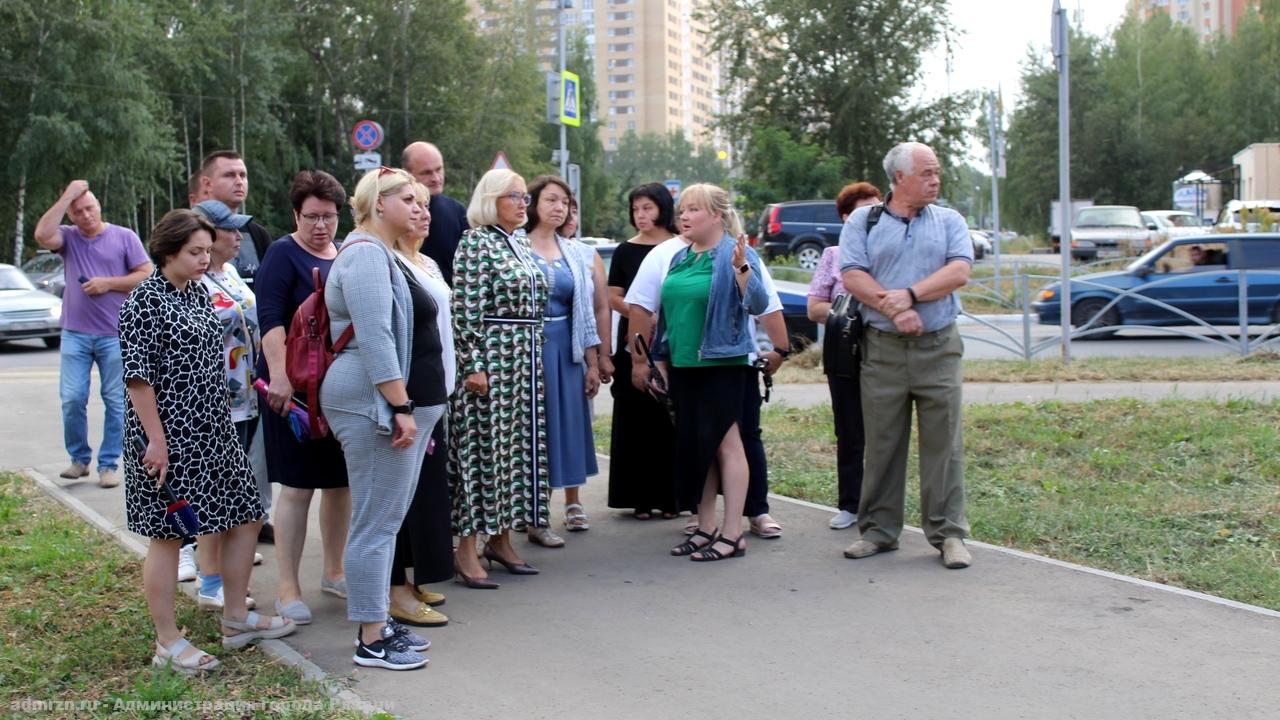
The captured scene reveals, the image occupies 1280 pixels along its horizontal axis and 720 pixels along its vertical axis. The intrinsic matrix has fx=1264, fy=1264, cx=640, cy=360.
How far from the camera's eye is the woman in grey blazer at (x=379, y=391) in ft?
15.0

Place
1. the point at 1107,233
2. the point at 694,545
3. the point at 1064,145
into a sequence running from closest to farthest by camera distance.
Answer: the point at 694,545 → the point at 1064,145 → the point at 1107,233

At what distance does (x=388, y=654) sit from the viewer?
15.5 ft

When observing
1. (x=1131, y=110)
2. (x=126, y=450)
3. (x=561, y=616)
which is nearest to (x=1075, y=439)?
(x=561, y=616)

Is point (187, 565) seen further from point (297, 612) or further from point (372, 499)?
point (372, 499)

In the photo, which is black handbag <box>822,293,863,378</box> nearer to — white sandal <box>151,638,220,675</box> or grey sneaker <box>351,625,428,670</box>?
grey sneaker <box>351,625,428,670</box>

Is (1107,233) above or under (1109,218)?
under

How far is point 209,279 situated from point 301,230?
0.67 metres

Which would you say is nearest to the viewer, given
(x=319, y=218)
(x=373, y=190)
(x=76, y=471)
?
(x=373, y=190)

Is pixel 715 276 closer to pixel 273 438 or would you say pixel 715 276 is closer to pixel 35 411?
pixel 273 438

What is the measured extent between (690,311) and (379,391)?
2165 millimetres

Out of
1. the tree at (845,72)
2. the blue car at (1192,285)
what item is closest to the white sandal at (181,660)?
the blue car at (1192,285)

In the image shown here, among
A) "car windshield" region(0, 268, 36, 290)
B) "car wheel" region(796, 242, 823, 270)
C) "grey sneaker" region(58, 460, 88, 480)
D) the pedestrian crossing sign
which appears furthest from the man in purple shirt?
"car wheel" region(796, 242, 823, 270)

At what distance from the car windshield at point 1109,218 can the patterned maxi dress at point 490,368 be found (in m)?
34.4

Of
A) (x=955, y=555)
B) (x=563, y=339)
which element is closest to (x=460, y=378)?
(x=563, y=339)
